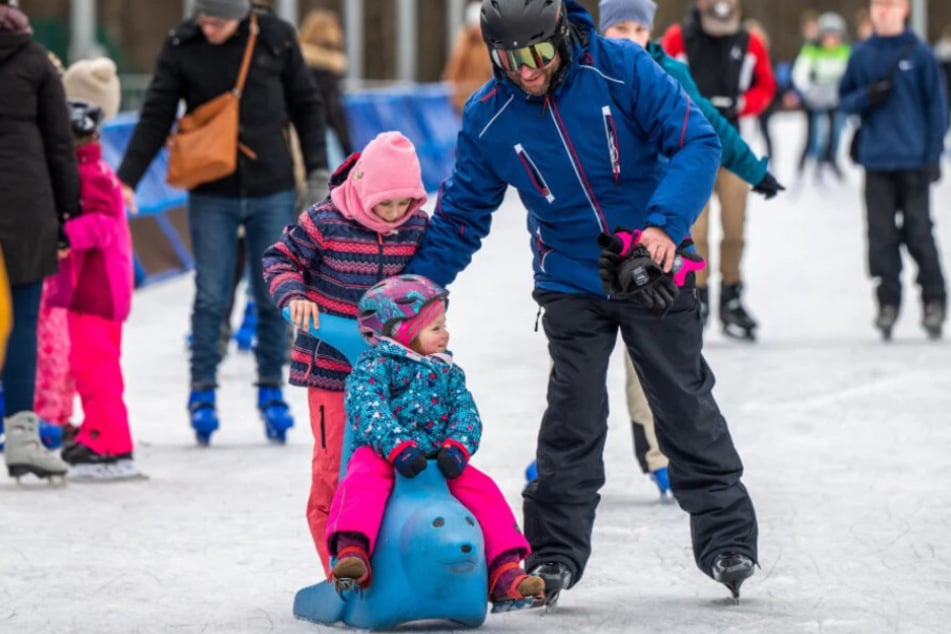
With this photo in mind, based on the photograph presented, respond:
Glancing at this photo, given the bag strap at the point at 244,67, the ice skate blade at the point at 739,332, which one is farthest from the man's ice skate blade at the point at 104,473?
the ice skate blade at the point at 739,332

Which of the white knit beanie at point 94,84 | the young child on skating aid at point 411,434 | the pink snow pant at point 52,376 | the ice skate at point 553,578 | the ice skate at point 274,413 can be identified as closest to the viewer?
the young child on skating aid at point 411,434

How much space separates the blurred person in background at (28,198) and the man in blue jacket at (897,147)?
5.11 m

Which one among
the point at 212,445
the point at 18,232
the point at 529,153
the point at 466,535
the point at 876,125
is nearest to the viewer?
the point at 466,535

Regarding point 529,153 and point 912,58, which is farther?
point 912,58

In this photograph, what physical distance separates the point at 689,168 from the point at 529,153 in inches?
16.6

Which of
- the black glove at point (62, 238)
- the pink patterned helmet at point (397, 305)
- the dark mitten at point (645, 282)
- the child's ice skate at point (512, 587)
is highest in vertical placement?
the dark mitten at point (645, 282)

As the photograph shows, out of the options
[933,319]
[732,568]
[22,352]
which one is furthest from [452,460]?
[933,319]

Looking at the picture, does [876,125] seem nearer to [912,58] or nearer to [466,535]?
[912,58]

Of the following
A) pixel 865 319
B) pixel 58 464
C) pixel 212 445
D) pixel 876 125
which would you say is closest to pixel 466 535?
pixel 58 464

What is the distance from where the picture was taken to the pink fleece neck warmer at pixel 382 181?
18.2 ft

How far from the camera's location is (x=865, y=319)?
40.8ft

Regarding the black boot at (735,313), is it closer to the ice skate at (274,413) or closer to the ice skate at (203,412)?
the ice skate at (274,413)

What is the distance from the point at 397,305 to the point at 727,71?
19.9 feet


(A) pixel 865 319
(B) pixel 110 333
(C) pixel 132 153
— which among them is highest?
(C) pixel 132 153
